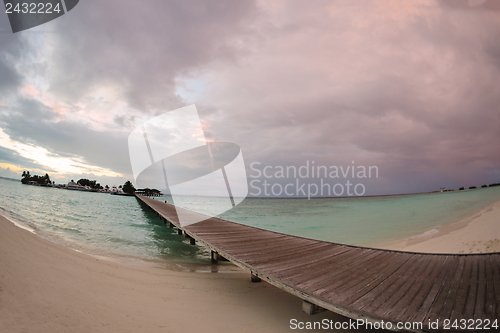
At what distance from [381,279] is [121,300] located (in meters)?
4.82

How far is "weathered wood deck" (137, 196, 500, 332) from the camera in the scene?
2.38 meters

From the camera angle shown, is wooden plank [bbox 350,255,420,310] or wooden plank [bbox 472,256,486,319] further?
wooden plank [bbox 350,255,420,310]

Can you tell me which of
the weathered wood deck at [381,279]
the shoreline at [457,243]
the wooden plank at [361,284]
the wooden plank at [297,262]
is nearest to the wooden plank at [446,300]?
the weathered wood deck at [381,279]

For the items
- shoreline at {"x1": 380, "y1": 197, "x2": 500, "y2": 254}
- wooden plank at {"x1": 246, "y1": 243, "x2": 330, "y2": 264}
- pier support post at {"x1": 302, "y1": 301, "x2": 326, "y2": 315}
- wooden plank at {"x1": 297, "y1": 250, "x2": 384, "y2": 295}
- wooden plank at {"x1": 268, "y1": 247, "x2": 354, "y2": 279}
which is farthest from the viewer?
shoreline at {"x1": 380, "y1": 197, "x2": 500, "y2": 254}

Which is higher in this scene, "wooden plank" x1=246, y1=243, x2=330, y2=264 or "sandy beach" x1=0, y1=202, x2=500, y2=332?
"wooden plank" x1=246, y1=243, x2=330, y2=264

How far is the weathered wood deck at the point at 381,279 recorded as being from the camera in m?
2.38

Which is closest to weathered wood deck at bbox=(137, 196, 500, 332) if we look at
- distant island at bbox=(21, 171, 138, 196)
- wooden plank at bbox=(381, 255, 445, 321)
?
wooden plank at bbox=(381, 255, 445, 321)

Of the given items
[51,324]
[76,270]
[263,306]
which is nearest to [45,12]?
[76,270]

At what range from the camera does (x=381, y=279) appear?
3.31 metres

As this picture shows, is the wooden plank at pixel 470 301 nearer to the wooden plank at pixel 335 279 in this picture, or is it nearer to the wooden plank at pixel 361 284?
the wooden plank at pixel 361 284

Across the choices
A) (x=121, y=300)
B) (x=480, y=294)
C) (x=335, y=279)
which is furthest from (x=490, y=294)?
(x=121, y=300)

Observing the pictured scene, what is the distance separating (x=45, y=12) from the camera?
20.6 feet

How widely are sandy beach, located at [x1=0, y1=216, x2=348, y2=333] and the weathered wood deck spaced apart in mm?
717

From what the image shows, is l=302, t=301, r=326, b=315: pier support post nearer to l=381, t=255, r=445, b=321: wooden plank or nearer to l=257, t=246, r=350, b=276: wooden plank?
l=257, t=246, r=350, b=276: wooden plank
